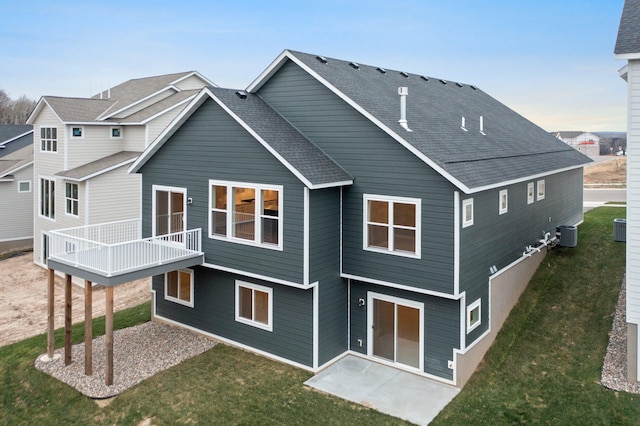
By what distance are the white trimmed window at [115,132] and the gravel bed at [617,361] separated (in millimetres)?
22473

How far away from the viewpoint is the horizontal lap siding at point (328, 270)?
13055 mm

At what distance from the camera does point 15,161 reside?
1243 inches

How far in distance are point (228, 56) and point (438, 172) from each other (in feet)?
90.8

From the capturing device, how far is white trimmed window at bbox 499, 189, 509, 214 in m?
14.4

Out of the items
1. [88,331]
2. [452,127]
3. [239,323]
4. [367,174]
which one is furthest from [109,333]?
[452,127]

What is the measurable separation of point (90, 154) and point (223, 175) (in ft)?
44.1

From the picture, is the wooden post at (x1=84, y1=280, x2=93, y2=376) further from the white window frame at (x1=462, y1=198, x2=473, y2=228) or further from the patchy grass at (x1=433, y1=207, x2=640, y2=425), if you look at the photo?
the white window frame at (x1=462, y1=198, x2=473, y2=228)

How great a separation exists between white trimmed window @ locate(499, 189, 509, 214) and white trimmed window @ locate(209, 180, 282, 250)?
621cm

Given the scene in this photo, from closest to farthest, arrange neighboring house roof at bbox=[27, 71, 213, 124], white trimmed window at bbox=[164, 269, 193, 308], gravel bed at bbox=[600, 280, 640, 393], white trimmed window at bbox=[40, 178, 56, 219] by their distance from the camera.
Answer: gravel bed at bbox=[600, 280, 640, 393] < white trimmed window at bbox=[164, 269, 193, 308] < neighboring house roof at bbox=[27, 71, 213, 124] < white trimmed window at bbox=[40, 178, 56, 219]

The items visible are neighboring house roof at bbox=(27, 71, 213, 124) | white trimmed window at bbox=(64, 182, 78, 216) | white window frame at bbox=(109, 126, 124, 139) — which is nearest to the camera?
white trimmed window at bbox=(64, 182, 78, 216)

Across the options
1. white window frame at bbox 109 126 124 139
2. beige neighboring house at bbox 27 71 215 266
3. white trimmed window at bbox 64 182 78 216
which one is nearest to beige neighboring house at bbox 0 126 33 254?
beige neighboring house at bbox 27 71 215 266

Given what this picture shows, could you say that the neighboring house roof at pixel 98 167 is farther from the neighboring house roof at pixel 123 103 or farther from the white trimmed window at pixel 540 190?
the white trimmed window at pixel 540 190

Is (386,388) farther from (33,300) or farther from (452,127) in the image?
(33,300)

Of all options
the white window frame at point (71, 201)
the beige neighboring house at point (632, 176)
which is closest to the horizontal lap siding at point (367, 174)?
the beige neighboring house at point (632, 176)
